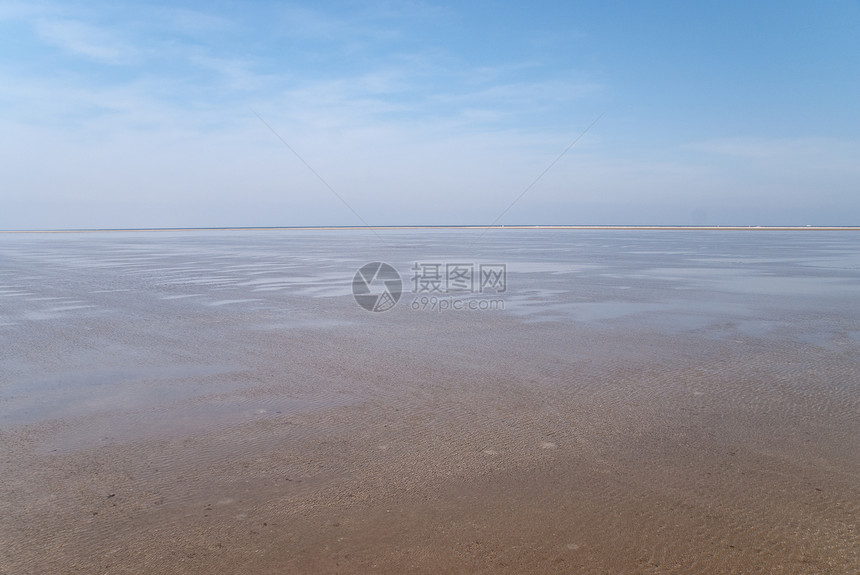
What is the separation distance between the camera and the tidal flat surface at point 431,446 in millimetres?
3139

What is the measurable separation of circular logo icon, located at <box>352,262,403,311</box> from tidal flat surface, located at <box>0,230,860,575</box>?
2.42 metres

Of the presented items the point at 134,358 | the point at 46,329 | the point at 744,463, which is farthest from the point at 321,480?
the point at 46,329

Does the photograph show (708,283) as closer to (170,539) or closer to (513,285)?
(513,285)

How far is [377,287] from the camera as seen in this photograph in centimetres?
1507

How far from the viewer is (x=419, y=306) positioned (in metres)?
11.8

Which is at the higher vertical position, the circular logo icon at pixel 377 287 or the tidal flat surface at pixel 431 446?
the circular logo icon at pixel 377 287

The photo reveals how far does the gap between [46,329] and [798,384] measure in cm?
1002
